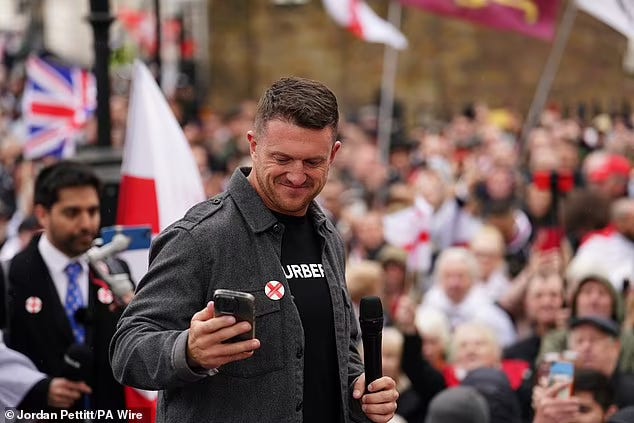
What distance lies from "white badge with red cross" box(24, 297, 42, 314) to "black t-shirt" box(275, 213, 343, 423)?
2.01 meters

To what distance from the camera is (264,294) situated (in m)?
3.74

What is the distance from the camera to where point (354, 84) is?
33062mm

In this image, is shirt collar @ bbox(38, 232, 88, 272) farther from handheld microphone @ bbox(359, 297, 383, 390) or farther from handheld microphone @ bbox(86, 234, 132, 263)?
handheld microphone @ bbox(359, 297, 383, 390)

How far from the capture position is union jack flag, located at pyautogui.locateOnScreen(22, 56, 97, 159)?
12516 mm

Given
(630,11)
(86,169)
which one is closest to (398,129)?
(630,11)

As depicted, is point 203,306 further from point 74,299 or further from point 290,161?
point 74,299

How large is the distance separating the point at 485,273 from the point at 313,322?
672 cm

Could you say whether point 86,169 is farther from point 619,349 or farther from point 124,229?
point 619,349

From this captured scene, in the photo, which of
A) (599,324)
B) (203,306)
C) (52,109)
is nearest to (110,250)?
(203,306)

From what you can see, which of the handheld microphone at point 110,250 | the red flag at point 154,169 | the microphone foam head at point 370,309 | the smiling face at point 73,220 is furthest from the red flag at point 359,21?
the microphone foam head at point 370,309

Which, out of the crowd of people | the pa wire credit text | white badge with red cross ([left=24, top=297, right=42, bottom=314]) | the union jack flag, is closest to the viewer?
the pa wire credit text

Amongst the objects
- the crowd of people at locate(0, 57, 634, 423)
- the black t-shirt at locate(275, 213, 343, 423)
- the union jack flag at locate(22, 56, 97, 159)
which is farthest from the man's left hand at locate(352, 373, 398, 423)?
the union jack flag at locate(22, 56, 97, 159)

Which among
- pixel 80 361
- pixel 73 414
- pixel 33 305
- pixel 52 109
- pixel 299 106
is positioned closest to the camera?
pixel 299 106

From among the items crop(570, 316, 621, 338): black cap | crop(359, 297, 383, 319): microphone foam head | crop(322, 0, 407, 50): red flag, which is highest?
crop(322, 0, 407, 50): red flag
